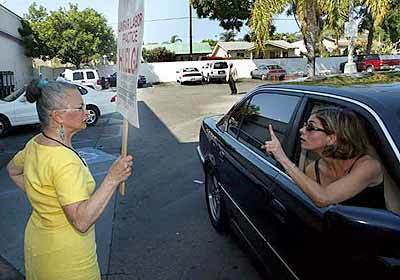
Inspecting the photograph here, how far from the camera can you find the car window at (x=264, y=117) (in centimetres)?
329

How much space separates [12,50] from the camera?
97.5 ft

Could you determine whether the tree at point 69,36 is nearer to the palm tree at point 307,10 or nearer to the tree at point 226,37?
the palm tree at point 307,10

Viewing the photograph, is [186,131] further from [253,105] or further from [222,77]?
[222,77]

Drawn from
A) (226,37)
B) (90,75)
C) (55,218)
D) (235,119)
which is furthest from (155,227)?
(226,37)

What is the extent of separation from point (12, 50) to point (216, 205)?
2853 cm

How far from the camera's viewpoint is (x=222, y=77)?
3594 centimetres

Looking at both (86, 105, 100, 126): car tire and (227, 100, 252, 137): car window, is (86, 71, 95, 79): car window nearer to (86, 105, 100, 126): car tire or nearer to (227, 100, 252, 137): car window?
(86, 105, 100, 126): car tire

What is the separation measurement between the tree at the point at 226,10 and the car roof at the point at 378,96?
31.8 m

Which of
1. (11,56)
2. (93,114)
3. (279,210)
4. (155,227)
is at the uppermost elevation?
(11,56)

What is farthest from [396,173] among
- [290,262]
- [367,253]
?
[290,262]

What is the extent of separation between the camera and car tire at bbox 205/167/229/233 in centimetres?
464

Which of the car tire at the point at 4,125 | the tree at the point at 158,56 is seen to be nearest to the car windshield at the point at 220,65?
the tree at the point at 158,56

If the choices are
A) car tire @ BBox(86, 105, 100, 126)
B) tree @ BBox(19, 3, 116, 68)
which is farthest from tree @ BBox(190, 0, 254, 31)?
car tire @ BBox(86, 105, 100, 126)

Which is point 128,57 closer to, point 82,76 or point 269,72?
point 82,76
